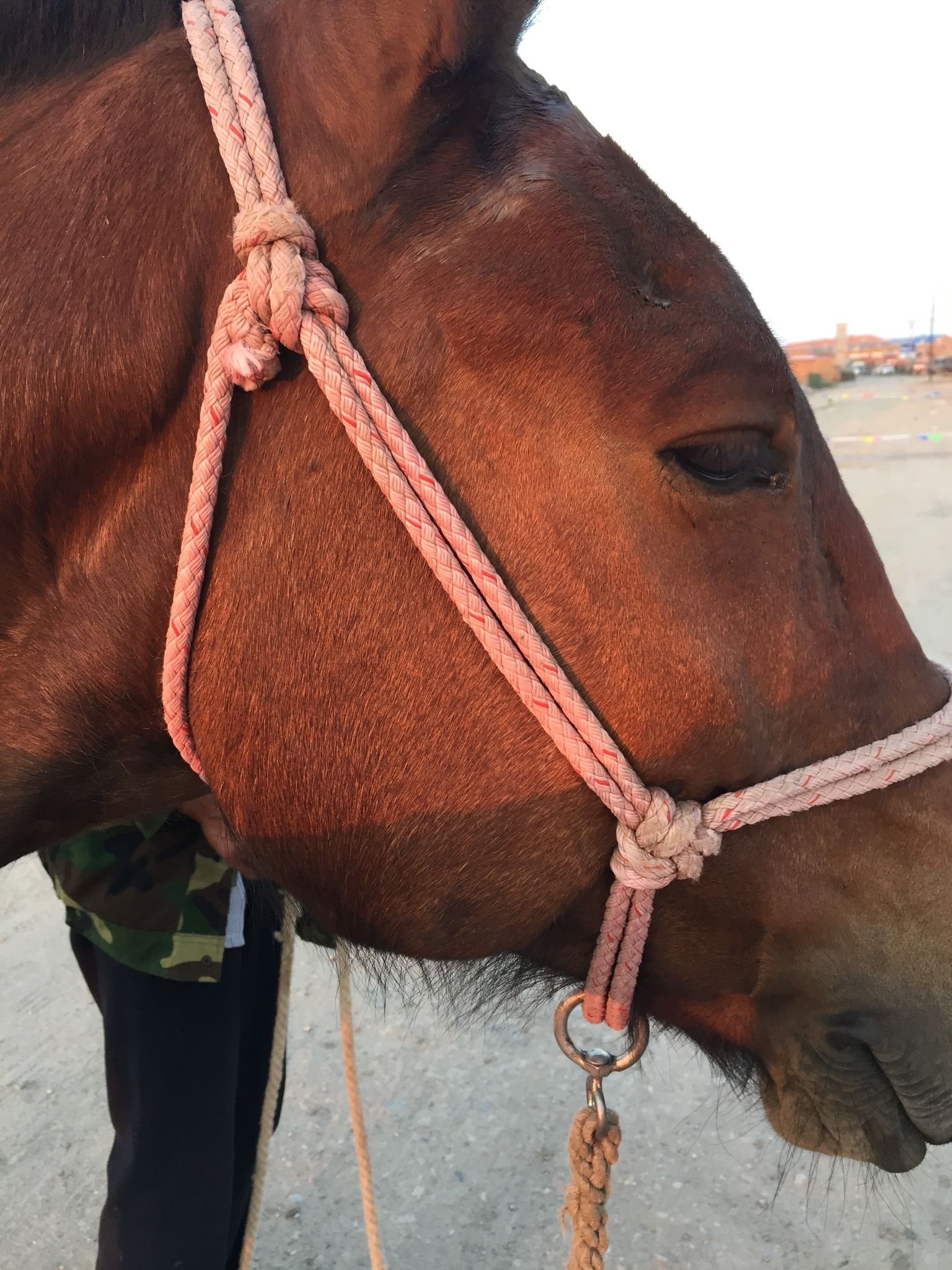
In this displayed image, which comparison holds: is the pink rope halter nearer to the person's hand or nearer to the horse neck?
the horse neck

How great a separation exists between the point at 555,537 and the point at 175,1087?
1043mm

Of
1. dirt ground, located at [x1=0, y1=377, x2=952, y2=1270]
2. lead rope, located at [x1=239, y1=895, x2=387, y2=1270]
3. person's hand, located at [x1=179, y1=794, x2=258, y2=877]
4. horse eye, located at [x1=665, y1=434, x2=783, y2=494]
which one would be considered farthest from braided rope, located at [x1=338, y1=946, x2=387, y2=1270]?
horse eye, located at [x1=665, y1=434, x2=783, y2=494]

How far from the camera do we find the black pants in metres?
1.39

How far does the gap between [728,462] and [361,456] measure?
40cm

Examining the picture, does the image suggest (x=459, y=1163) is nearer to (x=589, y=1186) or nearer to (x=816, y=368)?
(x=589, y=1186)

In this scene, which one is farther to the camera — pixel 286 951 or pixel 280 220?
pixel 286 951

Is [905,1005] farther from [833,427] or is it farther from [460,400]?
[833,427]

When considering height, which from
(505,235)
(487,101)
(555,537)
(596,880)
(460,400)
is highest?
(487,101)

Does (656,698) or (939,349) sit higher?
(656,698)

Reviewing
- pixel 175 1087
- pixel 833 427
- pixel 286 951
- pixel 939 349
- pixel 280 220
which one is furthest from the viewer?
pixel 939 349

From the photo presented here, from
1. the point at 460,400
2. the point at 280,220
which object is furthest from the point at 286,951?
the point at 280,220

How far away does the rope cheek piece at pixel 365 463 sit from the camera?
3.12ft

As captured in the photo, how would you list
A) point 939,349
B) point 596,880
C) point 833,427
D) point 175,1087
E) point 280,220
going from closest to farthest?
point 280,220
point 596,880
point 175,1087
point 833,427
point 939,349

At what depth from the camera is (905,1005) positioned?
3.59ft
